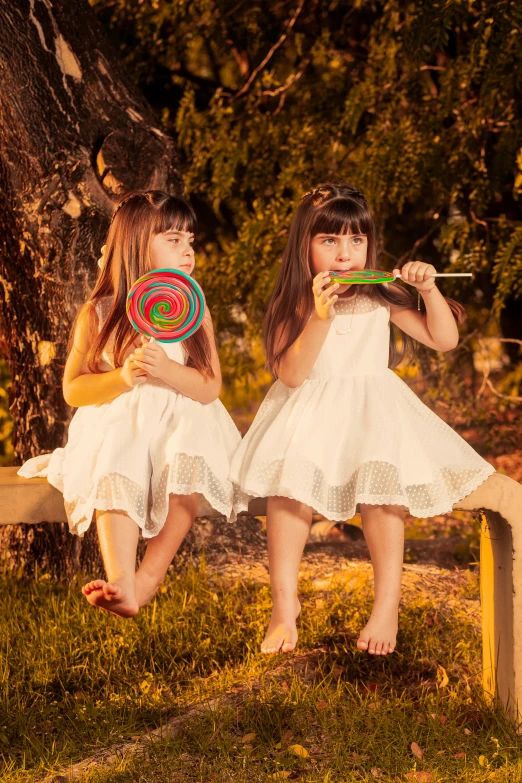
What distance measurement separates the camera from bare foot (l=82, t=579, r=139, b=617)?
275cm

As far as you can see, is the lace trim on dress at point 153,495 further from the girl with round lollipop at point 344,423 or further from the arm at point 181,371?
the arm at point 181,371

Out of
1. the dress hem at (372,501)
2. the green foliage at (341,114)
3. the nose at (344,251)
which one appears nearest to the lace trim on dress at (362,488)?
the dress hem at (372,501)

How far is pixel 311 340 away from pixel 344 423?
10.9 inches

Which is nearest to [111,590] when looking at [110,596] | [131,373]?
[110,596]

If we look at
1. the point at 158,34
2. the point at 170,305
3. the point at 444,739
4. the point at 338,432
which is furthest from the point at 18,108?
the point at 444,739

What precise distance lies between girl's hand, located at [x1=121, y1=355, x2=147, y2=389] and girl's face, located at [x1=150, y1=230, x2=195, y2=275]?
357mm

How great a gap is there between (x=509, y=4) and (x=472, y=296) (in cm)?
272

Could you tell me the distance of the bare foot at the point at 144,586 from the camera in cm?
300

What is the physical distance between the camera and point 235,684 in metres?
3.50

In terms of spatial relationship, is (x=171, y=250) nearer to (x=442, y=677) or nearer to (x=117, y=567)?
(x=117, y=567)

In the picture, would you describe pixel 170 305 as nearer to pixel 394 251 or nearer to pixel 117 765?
pixel 117 765

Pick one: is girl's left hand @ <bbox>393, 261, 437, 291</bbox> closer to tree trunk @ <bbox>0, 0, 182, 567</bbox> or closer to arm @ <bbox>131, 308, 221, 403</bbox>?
arm @ <bbox>131, 308, 221, 403</bbox>

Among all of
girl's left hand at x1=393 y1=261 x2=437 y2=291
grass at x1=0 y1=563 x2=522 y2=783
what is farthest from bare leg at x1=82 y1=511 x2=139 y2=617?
girl's left hand at x1=393 y1=261 x2=437 y2=291

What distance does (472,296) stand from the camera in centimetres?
681
